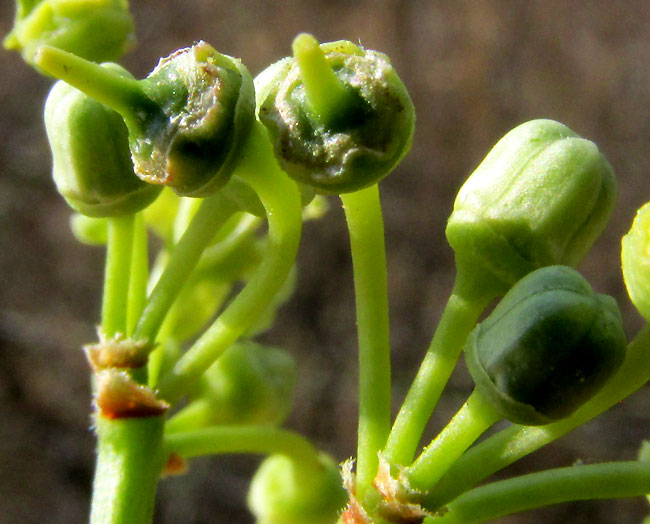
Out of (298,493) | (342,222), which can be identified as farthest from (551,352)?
(342,222)

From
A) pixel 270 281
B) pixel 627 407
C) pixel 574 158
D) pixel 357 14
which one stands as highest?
pixel 357 14

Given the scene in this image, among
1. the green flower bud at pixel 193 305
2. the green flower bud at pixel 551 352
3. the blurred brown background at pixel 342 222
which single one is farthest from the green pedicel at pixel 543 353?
the blurred brown background at pixel 342 222

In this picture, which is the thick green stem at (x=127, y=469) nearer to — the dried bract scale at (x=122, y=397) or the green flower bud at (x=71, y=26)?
the dried bract scale at (x=122, y=397)

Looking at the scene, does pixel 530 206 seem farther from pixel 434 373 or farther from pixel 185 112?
Result: pixel 185 112

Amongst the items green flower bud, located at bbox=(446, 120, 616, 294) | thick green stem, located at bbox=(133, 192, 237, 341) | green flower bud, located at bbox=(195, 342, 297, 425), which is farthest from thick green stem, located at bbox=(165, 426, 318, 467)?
green flower bud, located at bbox=(446, 120, 616, 294)

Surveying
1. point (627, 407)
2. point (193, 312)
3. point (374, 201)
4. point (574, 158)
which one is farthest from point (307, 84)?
point (627, 407)

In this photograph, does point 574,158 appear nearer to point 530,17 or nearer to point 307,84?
point 307,84
